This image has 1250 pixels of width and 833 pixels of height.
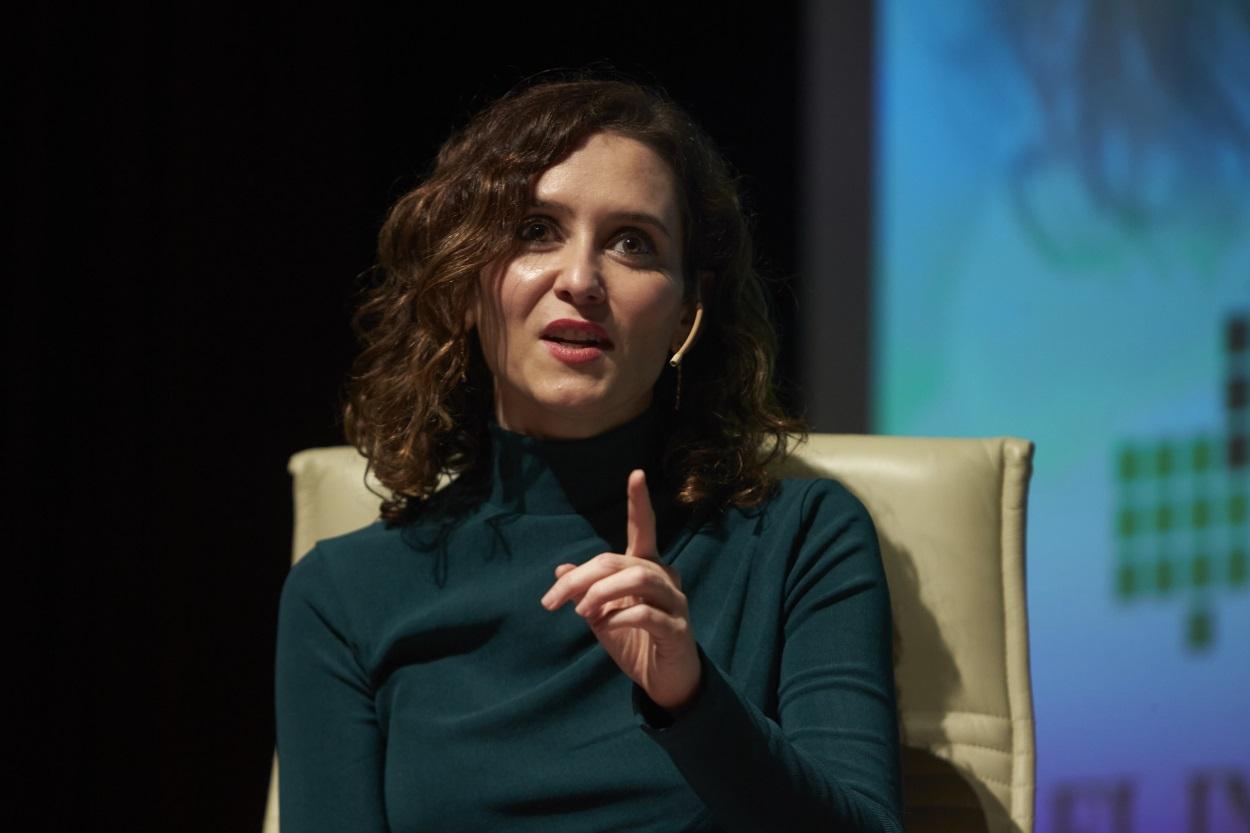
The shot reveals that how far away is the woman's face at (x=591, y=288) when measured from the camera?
1.13 m

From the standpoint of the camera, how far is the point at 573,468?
1203 mm

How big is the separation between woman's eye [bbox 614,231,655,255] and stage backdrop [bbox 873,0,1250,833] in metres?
1.12

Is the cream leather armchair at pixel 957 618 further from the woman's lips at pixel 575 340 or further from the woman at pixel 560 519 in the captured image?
the woman's lips at pixel 575 340

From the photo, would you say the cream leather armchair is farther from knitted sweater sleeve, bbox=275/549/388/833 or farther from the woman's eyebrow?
the woman's eyebrow

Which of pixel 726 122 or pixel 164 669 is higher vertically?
pixel 726 122

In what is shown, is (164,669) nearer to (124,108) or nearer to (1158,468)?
(124,108)

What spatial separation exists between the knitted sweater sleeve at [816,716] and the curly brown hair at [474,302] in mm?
97

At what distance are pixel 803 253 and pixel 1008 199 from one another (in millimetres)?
348

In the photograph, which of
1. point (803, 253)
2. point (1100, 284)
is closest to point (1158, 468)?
point (1100, 284)

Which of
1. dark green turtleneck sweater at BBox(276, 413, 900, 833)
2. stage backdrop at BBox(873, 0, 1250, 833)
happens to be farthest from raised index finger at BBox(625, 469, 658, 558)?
stage backdrop at BBox(873, 0, 1250, 833)

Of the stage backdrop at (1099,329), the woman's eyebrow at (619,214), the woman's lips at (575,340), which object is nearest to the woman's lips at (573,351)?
the woman's lips at (575,340)

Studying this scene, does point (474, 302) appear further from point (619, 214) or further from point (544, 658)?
point (544, 658)

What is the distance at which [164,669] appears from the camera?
1953 mm

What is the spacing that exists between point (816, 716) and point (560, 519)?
0.31 meters
